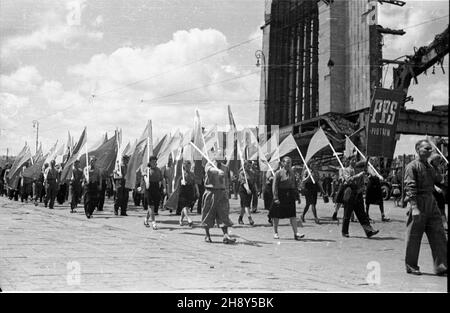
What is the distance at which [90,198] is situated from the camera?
14.7m

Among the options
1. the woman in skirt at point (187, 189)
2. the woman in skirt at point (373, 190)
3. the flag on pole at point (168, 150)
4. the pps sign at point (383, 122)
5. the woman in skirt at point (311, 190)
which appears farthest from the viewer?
the flag on pole at point (168, 150)

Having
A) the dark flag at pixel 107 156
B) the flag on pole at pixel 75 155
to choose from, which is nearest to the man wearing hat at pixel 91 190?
the dark flag at pixel 107 156

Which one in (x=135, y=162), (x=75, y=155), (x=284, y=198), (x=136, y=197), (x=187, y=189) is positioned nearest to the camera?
(x=284, y=198)

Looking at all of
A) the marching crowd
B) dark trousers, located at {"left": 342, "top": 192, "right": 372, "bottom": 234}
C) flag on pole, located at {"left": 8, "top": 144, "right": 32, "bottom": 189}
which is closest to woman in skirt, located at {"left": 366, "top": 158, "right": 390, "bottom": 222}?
the marching crowd

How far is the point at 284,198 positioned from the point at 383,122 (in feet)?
8.25

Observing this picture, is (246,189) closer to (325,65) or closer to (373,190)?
(373,190)

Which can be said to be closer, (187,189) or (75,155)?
(187,189)

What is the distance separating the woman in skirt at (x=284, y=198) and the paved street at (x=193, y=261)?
1.34 ft

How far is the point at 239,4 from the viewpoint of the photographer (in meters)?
5.56

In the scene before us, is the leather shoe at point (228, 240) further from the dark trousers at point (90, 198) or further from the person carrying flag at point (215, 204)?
the dark trousers at point (90, 198)

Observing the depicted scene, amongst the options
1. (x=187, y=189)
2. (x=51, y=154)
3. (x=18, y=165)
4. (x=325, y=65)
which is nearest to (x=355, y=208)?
(x=187, y=189)

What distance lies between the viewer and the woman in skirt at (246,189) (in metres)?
12.8

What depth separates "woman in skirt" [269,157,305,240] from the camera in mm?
9789

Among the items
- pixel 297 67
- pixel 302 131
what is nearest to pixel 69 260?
pixel 302 131
